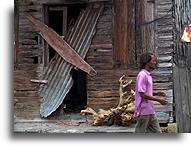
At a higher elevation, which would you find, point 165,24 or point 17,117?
point 165,24

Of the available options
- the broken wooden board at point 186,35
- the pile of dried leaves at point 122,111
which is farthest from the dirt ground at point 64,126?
the broken wooden board at point 186,35

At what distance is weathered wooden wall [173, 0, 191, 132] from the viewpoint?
2.28 meters

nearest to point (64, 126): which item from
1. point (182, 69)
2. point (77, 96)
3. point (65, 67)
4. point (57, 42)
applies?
point (77, 96)

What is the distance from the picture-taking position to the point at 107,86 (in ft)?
7.80

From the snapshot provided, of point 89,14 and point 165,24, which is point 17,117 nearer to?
point 89,14

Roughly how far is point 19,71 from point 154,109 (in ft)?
2.18

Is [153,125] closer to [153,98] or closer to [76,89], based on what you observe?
[153,98]

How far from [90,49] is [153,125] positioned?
46 cm

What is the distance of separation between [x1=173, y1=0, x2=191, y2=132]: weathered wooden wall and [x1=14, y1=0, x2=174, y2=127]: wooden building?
0.09 ft

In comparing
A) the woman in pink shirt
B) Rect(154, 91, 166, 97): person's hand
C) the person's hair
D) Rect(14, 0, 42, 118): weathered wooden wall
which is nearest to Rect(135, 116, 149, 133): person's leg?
the woman in pink shirt

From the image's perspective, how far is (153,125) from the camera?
2.29 meters

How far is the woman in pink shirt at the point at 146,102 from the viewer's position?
2.29 m
